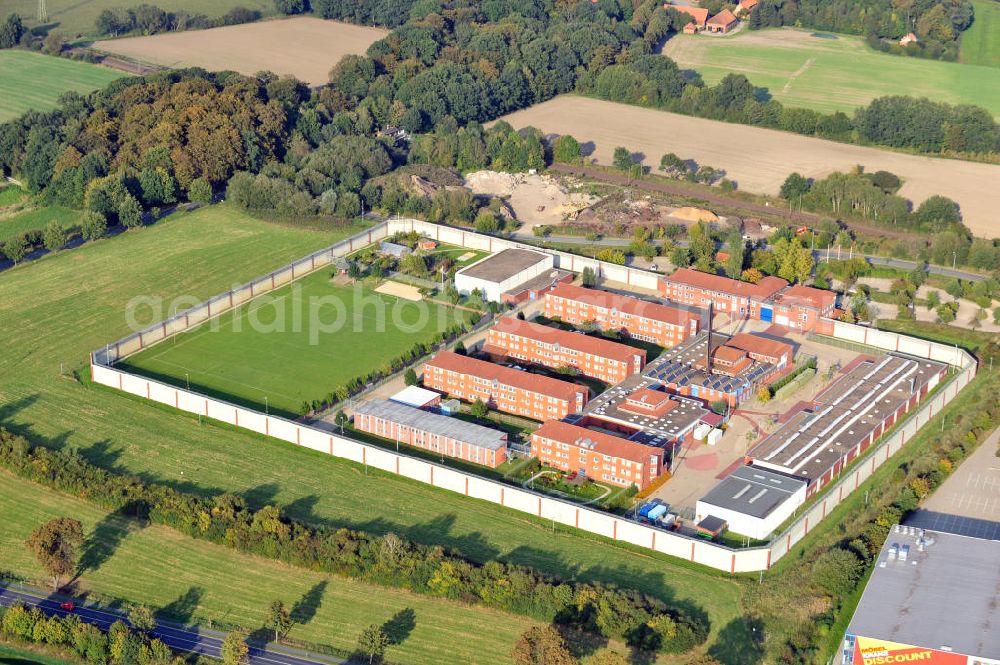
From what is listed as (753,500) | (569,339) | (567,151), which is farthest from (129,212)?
(753,500)

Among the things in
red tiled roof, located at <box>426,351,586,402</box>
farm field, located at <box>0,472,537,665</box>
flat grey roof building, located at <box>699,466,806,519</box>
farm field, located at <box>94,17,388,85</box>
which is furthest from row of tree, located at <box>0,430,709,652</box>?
farm field, located at <box>94,17,388,85</box>

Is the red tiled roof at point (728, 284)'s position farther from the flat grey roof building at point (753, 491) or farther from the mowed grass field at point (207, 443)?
the mowed grass field at point (207, 443)

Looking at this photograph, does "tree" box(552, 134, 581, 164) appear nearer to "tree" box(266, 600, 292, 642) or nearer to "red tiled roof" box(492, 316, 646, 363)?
"red tiled roof" box(492, 316, 646, 363)

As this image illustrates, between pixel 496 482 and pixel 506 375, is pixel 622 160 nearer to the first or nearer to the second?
pixel 506 375

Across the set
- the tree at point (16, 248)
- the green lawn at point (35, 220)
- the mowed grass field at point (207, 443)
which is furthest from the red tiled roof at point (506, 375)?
the green lawn at point (35, 220)

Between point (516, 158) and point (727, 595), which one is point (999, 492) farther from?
point (516, 158)
